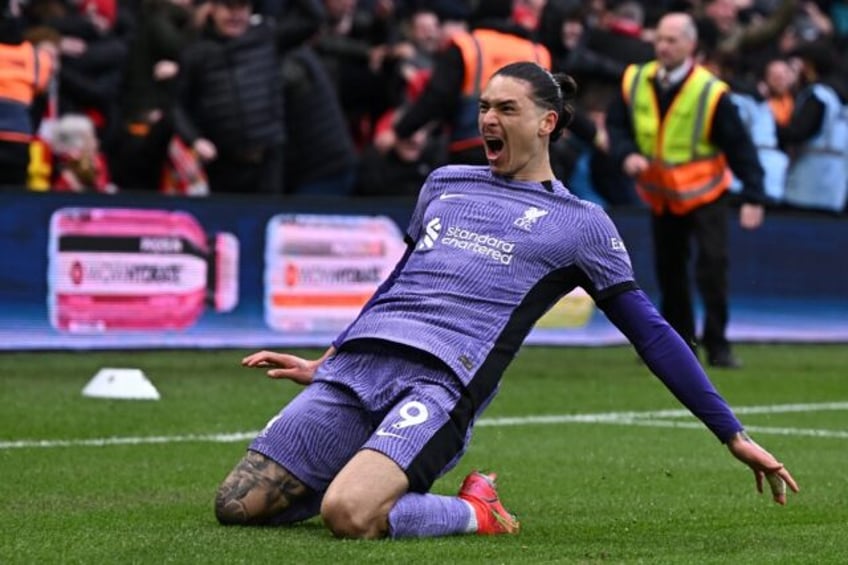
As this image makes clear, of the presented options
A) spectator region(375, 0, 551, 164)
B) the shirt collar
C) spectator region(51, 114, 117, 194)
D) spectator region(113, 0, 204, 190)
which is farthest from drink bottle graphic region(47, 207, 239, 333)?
the shirt collar

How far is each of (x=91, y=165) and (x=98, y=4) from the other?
112 inches

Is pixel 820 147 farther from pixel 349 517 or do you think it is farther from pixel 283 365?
pixel 349 517

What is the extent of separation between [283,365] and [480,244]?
81 centimetres

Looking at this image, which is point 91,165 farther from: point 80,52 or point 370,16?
point 370,16

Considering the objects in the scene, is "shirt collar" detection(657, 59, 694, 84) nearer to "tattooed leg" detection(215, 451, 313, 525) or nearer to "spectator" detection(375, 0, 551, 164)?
"spectator" detection(375, 0, 551, 164)

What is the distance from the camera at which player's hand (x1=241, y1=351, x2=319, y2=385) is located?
24.1 feet

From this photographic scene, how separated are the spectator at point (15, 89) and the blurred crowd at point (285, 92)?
12 mm

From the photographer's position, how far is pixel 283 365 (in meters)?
7.47

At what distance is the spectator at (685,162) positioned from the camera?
14352 millimetres

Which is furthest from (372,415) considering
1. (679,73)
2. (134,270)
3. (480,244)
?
(679,73)

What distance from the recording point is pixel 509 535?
725cm

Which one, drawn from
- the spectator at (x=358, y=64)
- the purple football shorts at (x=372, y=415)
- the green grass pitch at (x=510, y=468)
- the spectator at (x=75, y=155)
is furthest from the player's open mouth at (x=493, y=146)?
the spectator at (x=358, y=64)

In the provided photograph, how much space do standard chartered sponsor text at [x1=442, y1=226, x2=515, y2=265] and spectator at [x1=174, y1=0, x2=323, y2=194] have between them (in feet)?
26.3

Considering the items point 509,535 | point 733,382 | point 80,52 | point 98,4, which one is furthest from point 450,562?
point 98,4
